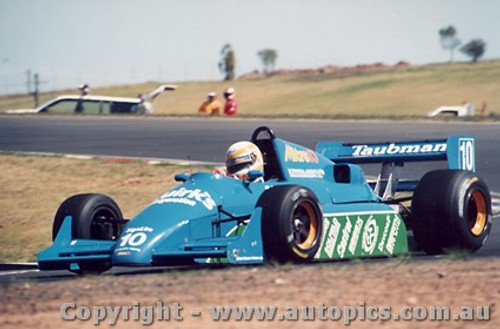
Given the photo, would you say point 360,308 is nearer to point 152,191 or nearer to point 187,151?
point 152,191

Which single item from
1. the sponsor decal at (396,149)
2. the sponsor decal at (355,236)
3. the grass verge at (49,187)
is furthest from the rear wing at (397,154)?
the grass verge at (49,187)

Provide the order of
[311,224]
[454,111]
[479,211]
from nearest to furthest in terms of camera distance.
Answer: [311,224] → [479,211] → [454,111]

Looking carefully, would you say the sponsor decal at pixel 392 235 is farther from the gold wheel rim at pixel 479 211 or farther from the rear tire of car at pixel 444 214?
the gold wheel rim at pixel 479 211

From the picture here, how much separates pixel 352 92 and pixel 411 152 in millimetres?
53805

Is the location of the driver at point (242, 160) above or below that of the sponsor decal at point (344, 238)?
above

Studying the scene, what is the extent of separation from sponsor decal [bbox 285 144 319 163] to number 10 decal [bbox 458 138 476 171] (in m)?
1.67

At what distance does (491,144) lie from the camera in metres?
22.2

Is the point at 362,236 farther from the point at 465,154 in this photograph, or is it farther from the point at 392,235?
the point at 465,154

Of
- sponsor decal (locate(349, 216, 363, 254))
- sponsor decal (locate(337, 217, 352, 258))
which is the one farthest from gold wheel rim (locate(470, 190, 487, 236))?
sponsor decal (locate(337, 217, 352, 258))

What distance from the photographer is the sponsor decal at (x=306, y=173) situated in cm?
1126

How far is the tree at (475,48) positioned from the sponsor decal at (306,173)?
82960mm

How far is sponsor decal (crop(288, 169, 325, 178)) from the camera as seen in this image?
11258mm

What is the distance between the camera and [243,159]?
436 inches

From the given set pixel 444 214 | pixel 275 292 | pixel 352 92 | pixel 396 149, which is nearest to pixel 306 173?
pixel 444 214
